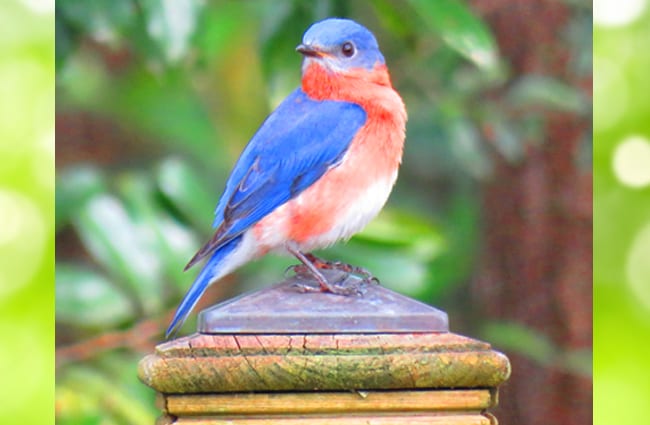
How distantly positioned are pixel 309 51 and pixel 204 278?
0.51 m

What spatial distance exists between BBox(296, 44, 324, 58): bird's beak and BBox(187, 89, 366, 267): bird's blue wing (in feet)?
0.33

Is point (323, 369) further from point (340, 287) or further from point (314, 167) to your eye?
point (314, 167)

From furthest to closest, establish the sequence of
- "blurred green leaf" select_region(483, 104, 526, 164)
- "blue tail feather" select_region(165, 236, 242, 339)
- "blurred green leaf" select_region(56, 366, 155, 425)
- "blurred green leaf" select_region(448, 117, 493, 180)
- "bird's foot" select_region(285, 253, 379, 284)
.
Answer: "blurred green leaf" select_region(483, 104, 526, 164), "blurred green leaf" select_region(448, 117, 493, 180), "blurred green leaf" select_region(56, 366, 155, 425), "blue tail feather" select_region(165, 236, 242, 339), "bird's foot" select_region(285, 253, 379, 284)

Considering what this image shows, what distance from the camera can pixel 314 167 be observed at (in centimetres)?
251

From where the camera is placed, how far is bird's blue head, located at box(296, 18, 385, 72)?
8.50ft

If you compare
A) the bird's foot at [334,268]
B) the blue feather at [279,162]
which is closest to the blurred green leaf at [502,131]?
the blue feather at [279,162]

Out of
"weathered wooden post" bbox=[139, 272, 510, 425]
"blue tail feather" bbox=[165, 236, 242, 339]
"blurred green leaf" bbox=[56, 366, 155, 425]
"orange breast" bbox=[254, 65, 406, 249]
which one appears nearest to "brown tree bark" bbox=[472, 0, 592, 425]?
"blurred green leaf" bbox=[56, 366, 155, 425]

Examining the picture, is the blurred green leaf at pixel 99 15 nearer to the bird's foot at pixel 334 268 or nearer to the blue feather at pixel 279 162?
the blue feather at pixel 279 162

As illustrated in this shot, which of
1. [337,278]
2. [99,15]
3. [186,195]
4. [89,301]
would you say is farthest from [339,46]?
[89,301]

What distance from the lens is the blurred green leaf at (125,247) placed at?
380 cm

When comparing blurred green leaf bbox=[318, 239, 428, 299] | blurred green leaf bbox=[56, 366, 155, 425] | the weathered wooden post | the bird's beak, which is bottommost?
blurred green leaf bbox=[56, 366, 155, 425]

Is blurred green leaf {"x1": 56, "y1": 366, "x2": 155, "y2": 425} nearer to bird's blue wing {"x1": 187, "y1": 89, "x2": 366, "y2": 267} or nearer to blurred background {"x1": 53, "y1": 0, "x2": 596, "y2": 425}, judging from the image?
blurred background {"x1": 53, "y1": 0, "x2": 596, "y2": 425}

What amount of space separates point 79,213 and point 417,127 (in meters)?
1.60

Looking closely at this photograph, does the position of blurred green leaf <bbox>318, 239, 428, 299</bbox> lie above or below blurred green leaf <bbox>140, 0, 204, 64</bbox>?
below
